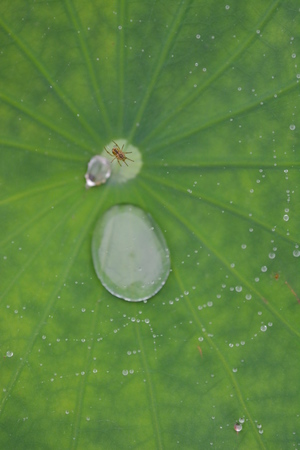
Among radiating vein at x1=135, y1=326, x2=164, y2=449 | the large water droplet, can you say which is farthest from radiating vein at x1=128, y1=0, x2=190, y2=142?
radiating vein at x1=135, y1=326, x2=164, y2=449

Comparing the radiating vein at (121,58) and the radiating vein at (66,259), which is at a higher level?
the radiating vein at (121,58)

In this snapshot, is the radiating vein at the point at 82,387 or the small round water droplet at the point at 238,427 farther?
the small round water droplet at the point at 238,427

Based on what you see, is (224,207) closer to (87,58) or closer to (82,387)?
(87,58)

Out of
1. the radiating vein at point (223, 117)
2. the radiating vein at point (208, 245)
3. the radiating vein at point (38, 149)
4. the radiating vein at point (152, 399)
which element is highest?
the radiating vein at point (38, 149)

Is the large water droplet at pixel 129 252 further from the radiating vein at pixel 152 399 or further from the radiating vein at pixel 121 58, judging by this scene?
the radiating vein at pixel 121 58

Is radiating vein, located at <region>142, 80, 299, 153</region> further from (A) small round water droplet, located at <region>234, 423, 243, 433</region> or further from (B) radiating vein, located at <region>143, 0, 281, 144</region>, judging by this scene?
(A) small round water droplet, located at <region>234, 423, 243, 433</region>

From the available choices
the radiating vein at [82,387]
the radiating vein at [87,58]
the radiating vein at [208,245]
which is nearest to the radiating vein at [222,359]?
the radiating vein at [208,245]

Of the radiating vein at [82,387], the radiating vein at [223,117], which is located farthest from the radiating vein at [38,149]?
the radiating vein at [82,387]
